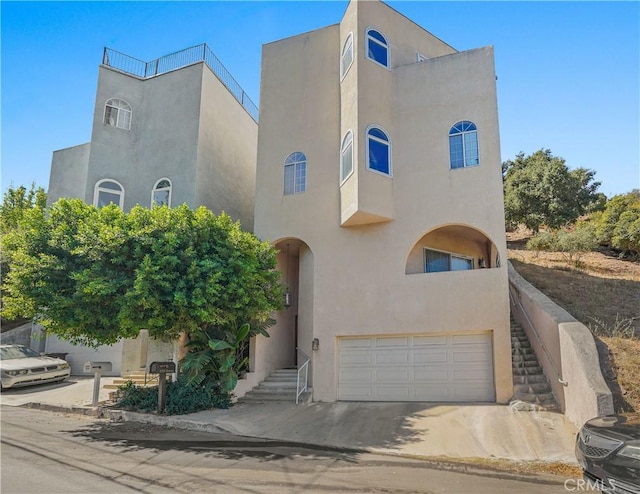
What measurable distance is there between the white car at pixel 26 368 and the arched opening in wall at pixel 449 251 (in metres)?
12.2

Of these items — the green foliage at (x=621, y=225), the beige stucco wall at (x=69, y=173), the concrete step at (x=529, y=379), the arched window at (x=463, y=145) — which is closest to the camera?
the concrete step at (x=529, y=379)

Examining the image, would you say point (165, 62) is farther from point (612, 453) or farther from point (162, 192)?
point (612, 453)

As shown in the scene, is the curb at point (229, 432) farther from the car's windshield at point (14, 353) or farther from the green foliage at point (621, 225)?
the green foliage at point (621, 225)

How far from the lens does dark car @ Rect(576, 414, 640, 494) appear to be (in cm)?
456

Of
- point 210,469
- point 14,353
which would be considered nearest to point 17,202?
point 14,353

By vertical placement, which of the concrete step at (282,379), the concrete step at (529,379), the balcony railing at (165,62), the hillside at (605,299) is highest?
the balcony railing at (165,62)

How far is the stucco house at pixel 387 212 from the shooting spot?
12.4 m

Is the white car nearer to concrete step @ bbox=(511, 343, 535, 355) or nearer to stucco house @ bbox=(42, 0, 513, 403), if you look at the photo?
stucco house @ bbox=(42, 0, 513, 403)

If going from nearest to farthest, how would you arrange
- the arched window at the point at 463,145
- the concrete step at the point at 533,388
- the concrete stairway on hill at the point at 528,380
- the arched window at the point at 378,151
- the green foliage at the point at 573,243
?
the concrete stairway on hill at the point at 528,380 < the concrete step at the point at 533,388 < the arched window at the point at 463,145 < the arched window at the point at 378,151 < the green foliage at the point at 573,243

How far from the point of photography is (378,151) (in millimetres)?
13750

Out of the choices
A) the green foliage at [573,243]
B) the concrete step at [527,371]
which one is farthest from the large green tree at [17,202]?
the green foliage at [573,243]

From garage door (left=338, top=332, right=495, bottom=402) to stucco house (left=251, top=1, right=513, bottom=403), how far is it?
3 centimetres

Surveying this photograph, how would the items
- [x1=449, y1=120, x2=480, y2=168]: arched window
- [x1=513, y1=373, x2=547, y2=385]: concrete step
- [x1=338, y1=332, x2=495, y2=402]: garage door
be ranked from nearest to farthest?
[x1=513, y1=373, x2=547, y2=385]: concrete step → [x1=338, y1=332, x2=495, y2=402]: garage door → [x1=449, y1=120, x2=480, y2=168]: arched window

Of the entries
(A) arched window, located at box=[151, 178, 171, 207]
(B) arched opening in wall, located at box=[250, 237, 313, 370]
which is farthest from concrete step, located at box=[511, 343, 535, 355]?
(A) arched window, located at box=[151, 178, 171, 207]
